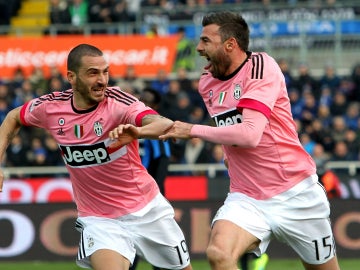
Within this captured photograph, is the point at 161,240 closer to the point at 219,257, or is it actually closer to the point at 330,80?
the point at 219,257

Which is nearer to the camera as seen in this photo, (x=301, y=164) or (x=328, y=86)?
(x=301, y=164)

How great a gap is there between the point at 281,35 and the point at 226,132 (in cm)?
1701

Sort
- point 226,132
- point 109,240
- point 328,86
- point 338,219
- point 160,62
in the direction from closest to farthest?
1. point 226,132
2. point 109,240
3. point 338,219
4. point 328,86
5. point 160,62

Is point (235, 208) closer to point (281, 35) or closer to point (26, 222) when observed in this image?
point (26, 222)

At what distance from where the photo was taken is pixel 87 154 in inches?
357

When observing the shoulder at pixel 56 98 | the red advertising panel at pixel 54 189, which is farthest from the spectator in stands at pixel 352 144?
the shoulder at pixel 56 98

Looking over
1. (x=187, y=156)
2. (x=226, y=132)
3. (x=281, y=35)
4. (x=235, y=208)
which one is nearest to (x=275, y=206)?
(x=235, y=208)

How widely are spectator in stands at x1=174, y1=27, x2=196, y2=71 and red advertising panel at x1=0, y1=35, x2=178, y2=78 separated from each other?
0.52 ft

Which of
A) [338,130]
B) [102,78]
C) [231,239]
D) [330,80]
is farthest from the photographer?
[330,80]

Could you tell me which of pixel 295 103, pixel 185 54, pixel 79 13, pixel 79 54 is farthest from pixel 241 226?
pixel 79 13

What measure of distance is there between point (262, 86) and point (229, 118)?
15.6 inches

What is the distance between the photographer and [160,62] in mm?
24703

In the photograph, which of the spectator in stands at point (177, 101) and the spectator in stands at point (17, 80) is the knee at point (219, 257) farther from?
the spectator in stands at point (17, 80)

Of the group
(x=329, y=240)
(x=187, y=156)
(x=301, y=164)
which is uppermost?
(x=301, y=164)
